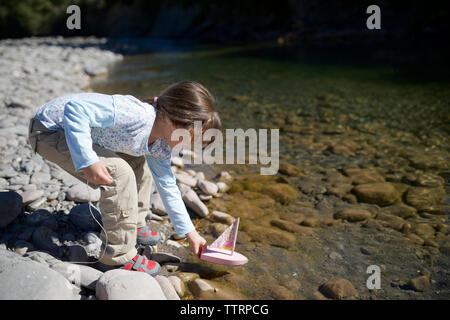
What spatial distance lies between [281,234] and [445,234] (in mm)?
Result: 1091

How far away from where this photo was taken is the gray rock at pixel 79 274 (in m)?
1.84

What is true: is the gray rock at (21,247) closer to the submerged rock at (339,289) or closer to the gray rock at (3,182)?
the gray rock at (3,182)

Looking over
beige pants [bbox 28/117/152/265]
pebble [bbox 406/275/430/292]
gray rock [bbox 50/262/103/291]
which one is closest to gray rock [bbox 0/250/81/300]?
gray rock [bbox 50/262/103/291]

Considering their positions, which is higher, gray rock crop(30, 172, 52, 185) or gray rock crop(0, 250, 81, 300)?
gray rock crop(30, 172, 52, 185)

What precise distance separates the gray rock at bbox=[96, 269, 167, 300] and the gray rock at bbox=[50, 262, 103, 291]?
12cm

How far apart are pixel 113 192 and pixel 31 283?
20.9 inches

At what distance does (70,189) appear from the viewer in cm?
266

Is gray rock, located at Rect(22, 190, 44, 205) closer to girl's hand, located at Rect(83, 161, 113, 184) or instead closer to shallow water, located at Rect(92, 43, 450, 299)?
girl's hand, located at Rect(83, 161, 113, 184)

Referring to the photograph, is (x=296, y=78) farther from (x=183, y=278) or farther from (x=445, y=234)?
(x=183, y=278)

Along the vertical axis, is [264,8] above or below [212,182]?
above

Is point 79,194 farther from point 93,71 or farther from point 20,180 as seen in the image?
point 93,71

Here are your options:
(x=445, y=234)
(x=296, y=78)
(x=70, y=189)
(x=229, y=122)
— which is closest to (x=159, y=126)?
(x=70, y=189)

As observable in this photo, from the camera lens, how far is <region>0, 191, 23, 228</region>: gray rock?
86.4 inches
